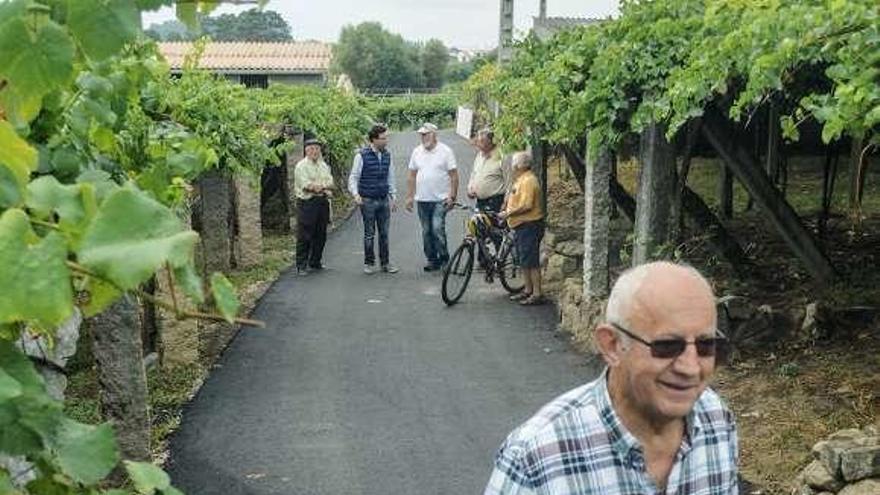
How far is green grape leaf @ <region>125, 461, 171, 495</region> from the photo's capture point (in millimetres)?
1698

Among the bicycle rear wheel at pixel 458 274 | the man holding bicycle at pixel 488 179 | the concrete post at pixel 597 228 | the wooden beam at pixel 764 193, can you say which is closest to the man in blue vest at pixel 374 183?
the man holding bicycle at pixel 488 179

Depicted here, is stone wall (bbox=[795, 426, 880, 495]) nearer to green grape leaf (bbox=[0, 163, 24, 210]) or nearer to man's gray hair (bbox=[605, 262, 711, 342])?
man's gray hair (bbox=[605, 262, 711, 342])

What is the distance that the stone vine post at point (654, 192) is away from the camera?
890 centimetres

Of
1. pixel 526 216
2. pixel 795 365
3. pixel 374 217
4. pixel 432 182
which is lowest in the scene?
pixel 795 365

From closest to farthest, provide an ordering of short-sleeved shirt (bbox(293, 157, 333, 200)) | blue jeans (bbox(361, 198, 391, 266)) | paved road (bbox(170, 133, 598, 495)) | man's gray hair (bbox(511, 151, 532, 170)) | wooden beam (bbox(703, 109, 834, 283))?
paved road (bbox(170, 133, 598, 495)), wooden beam (bbox(703, 109, 834, 283)), man's gray hair (bbox(511, 151, 532, 170)), blue jeans (bbox(361, 198, 391, 266)), short-sleeved shirt (bbox(293, 157, 333, 200))

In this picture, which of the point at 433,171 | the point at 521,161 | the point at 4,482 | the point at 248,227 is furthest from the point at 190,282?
the point at 248,227

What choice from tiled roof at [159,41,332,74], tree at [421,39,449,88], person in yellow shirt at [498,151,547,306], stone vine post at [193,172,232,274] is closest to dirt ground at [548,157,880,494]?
person in yellow shirt at [498,151,547,306]

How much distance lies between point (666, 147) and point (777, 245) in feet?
11.9

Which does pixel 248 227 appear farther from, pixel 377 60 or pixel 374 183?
pixel 377 60

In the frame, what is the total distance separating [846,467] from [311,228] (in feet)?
29.9

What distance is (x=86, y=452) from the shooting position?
1471 millimetres

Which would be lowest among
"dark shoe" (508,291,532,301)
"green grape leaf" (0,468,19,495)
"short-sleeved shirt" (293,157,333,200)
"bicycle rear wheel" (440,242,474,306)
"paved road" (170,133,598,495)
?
"paved road" (170,133,598,495)

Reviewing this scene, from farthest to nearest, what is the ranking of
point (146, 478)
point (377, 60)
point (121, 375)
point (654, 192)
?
point (377, 60), point (654, 192), point (121, 375), point (146, 478)

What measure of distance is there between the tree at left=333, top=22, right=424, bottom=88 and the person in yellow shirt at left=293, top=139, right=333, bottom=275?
Answer: 73.3 meters
